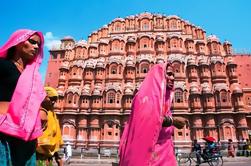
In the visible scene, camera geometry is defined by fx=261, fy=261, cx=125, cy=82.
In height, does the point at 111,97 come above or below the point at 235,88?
below

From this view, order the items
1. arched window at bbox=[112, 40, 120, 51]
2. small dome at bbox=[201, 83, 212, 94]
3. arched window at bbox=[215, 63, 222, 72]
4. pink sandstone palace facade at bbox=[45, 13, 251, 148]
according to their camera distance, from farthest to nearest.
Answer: arched window at bbox=[112, 40, 120, 51] → arched window at bbox=[215, 63, 222, 72] → small dome at bbox=[201, 83, 212, 94] → pink sandstone palace facade at bbox=[45, 13, 251, 148]

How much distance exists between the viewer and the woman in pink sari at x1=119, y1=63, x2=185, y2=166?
292 cm

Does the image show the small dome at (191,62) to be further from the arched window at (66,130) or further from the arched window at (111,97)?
the arched window at (66,130)

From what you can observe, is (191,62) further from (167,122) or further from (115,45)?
(167,122)

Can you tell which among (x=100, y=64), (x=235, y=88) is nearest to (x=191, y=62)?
(x=235, y=88)

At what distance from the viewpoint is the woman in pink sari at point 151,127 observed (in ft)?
9.57

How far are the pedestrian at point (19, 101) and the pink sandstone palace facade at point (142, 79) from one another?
25210mm

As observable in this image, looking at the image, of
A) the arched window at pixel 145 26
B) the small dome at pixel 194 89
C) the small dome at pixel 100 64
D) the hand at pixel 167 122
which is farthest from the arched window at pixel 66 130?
the hand at pixel 167 122

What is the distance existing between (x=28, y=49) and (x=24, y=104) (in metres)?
0.56

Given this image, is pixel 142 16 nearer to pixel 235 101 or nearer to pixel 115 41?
pixel 115 41

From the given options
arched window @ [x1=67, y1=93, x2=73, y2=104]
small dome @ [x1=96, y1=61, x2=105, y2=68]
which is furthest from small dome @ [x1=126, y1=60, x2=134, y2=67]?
arched window @ [x1=67, y1=93, x2=73, y2=104]

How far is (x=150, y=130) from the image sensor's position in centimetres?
292

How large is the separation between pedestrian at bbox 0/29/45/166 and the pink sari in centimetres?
125

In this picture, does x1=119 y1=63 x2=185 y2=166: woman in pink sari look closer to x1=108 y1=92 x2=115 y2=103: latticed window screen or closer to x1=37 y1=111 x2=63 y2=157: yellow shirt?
x1=37 y1=111 x2=63 y2=157: yellow shirt
